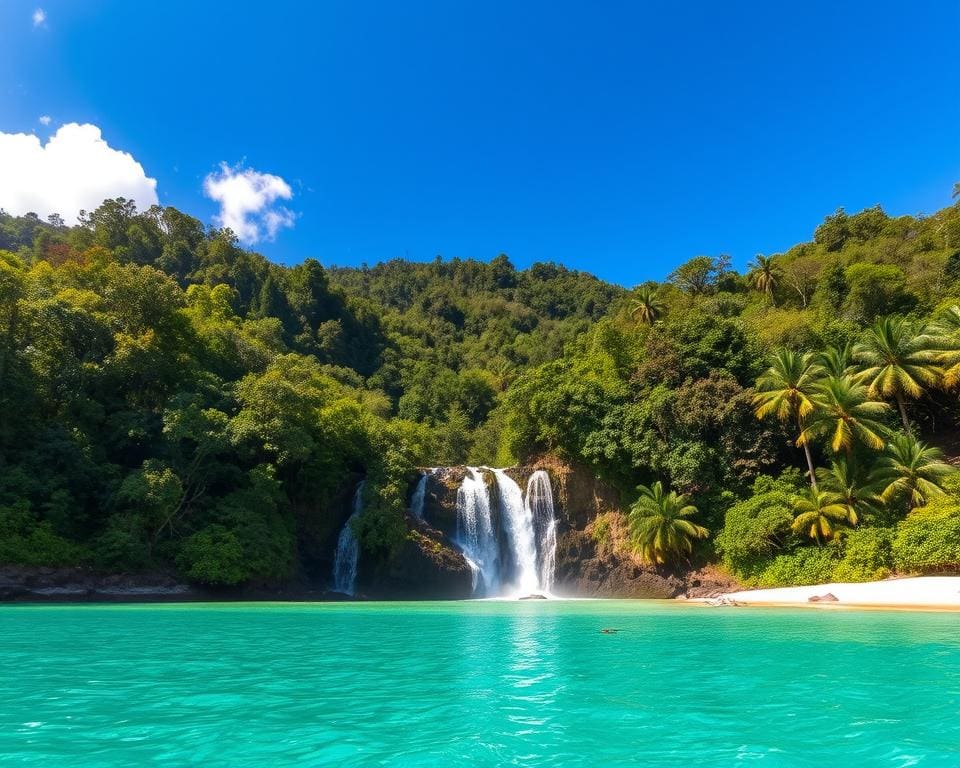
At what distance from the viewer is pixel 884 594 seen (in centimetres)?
1898

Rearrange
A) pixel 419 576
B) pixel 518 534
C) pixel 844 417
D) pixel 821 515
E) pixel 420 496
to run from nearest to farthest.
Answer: pixel 821 515 → pixel 844 417 → pixel 419 576 → pixel 518 534 → pixel 420 496

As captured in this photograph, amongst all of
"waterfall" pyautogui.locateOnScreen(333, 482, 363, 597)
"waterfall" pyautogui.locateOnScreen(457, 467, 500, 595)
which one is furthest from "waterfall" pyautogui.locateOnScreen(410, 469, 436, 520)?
"waterfall" pyautogui.locateOnScreen(333, 482, 363, 597)

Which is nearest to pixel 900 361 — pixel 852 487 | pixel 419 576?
pixel 852 487

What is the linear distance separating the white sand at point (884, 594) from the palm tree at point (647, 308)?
87.1 ft

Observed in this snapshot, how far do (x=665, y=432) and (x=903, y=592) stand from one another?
12.4m

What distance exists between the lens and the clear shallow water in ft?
16.5

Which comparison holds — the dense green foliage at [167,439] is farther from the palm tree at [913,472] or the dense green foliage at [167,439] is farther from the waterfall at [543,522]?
the palm tree at [913,472]

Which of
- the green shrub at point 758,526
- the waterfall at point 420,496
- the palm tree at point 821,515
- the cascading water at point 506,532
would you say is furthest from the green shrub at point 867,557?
the waterfall at point 420,496

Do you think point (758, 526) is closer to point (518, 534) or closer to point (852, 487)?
point (852, 487)

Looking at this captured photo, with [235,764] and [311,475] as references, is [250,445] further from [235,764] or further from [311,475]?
[235,764]

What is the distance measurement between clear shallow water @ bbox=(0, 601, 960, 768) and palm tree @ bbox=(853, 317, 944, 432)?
16298 millimetres

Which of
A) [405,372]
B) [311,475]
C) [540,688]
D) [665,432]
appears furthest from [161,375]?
[405,372]

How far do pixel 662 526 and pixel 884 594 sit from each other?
9.28 m

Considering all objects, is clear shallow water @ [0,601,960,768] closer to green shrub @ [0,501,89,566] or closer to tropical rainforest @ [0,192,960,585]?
green shrub @ [0,501,89,566]
